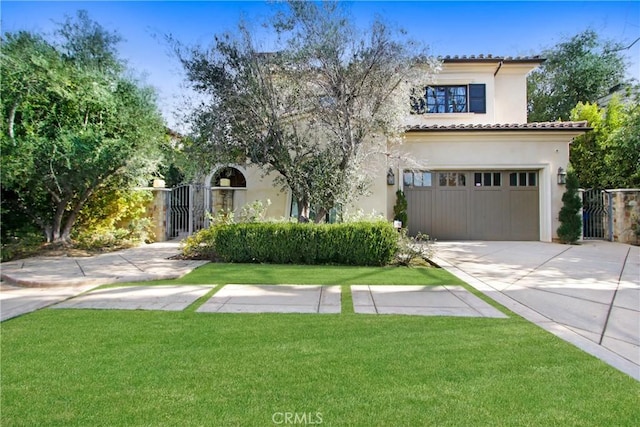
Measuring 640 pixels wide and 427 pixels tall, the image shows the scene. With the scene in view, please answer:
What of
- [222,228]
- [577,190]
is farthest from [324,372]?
[577,190]

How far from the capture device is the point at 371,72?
8.80 meters

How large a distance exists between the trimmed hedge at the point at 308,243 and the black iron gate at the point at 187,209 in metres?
5.63

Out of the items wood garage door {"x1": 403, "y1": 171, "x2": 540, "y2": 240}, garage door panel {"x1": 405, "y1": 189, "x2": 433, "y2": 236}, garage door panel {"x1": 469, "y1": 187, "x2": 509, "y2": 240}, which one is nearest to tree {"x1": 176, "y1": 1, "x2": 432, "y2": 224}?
garage door panel {"x1": 405, "y1": 189, "x2": 433, "y2": 236}

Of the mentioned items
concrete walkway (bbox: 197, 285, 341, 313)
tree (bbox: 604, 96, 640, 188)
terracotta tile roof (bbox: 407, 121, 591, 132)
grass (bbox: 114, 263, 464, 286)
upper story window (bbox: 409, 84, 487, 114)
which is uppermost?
upper story window (bbox: 409, 84, 487, 114)

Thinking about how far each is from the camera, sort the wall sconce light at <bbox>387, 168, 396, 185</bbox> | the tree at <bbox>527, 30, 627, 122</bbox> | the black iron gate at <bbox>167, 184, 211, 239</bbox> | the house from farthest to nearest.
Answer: the tree at <bbox>527, 30, 627, 122</bbox>
the black iron gate at <bbox>167, 184, 211, 239</bbox>
the house
the wall sconce light at <bbox>387, 168, 396, 185</bbox>

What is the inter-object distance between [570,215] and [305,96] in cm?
989

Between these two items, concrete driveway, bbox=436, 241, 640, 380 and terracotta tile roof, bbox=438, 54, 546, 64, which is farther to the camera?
terracotta tile roof, bbox=438, 54, 546, 64

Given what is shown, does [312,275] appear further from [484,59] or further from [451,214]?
[484,59]

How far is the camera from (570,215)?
12.0 m

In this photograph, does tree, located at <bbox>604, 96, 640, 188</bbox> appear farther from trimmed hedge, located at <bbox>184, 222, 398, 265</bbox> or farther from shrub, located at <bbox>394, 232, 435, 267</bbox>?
trimmed hedge, located at <bbox>184, 222, 398, 265</bbox>

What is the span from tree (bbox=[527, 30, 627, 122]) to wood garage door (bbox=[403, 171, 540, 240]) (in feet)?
47.7

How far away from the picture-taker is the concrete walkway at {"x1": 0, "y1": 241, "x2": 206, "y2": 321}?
524 centimetres

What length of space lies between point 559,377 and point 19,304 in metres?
6.51

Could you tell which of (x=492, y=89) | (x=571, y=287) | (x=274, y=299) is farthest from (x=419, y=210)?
(x=274, y=299)
